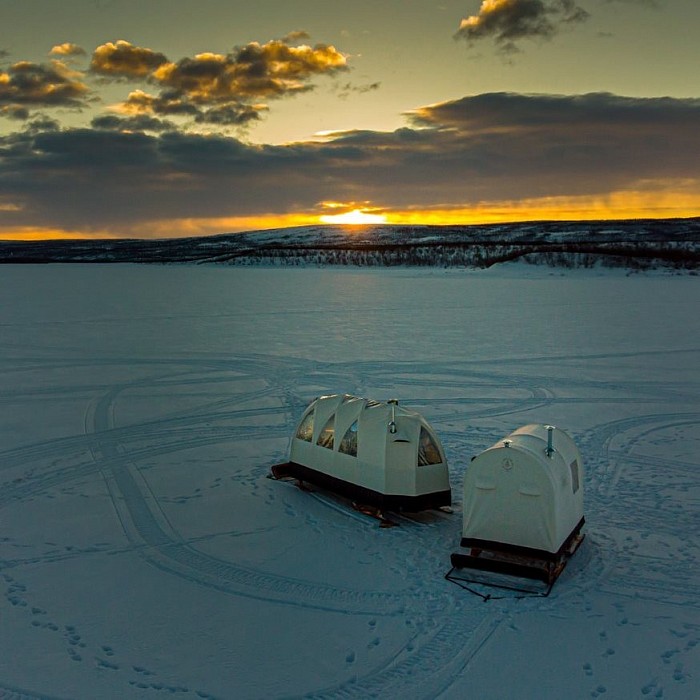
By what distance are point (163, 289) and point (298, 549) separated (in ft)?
174

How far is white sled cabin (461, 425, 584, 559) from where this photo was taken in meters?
9.88

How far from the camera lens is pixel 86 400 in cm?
2023

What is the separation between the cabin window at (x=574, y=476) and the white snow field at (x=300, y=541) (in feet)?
3.37

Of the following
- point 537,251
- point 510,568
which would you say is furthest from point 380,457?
point 537,251

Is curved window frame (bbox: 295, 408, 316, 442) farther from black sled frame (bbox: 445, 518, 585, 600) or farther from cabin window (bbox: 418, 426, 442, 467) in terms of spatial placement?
black sled frame (bbox: 445, 518, 585, 600)

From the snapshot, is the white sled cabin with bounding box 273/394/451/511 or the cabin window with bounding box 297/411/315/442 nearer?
the white sled cabin with bounding box 273/394/451/511

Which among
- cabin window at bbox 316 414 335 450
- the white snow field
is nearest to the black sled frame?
the white snow field

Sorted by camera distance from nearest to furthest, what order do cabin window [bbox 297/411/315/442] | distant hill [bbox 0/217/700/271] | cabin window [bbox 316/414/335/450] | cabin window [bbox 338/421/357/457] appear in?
1. cabin window [bbox 338/421/357/457]
2. cabin window [bbox 316/414/335/450]
3. cabin window [bbox 297/411/315/442]
4. distant hill [bbox 0/217/700/271]

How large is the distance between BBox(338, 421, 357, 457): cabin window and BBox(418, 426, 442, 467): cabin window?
3.83ft

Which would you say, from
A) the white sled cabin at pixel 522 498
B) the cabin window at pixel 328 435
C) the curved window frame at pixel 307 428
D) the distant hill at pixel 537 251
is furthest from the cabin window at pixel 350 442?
the distant hill at pixel 537 251

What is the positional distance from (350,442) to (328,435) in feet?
2.00

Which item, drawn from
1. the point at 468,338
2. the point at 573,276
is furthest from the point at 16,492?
the point at 573,276

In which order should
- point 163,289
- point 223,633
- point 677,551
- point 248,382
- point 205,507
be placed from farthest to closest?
point 163,289, point 248,382, point 205,507, point 677,551, point 223,633

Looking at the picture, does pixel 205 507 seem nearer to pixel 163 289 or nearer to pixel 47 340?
pixel 47 340
